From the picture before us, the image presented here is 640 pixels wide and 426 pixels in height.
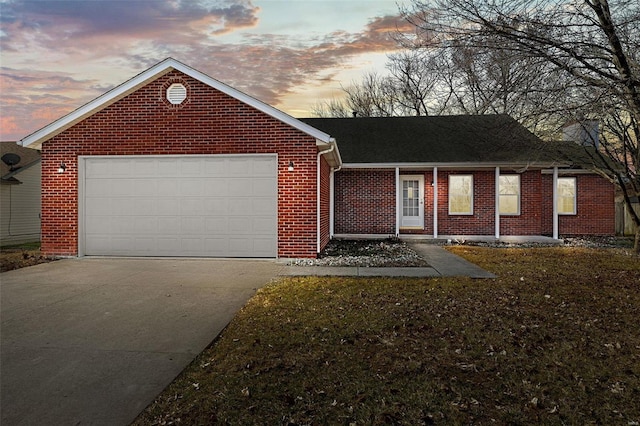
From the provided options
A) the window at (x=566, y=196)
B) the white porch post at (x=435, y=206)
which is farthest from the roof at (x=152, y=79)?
the window at (x=566, y=196)

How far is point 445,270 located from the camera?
317 inches

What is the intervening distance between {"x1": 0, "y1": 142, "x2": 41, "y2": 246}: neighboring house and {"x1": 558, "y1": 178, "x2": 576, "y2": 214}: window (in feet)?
71.6

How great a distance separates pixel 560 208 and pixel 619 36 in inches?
421

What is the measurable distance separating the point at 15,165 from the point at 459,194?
18.6m

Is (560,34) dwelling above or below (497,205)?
above

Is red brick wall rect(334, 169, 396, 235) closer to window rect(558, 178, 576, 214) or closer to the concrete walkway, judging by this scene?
the concrete walkway

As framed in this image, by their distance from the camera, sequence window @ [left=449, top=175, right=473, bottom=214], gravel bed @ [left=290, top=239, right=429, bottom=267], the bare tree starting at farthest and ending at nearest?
window @ [left=449, top=175, right=473, bottom=214] → gravel bed @ [left=290, top=239, right=429, bottom=267] → the bare tree

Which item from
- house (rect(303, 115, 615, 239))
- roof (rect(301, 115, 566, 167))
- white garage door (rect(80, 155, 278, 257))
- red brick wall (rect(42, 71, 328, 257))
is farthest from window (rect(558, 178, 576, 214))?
white garage door (rect(80, 155, 278, 257))

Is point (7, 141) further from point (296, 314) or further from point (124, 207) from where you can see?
point (296, 314)

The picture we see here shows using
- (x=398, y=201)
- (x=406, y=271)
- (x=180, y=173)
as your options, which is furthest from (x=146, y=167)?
(x=398, y=201)

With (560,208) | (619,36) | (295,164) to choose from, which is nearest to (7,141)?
(295,164)

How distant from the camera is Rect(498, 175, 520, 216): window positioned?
14.2 meters

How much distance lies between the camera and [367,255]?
10281 mm

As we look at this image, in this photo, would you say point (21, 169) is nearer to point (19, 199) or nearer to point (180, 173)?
point (19, 199)
